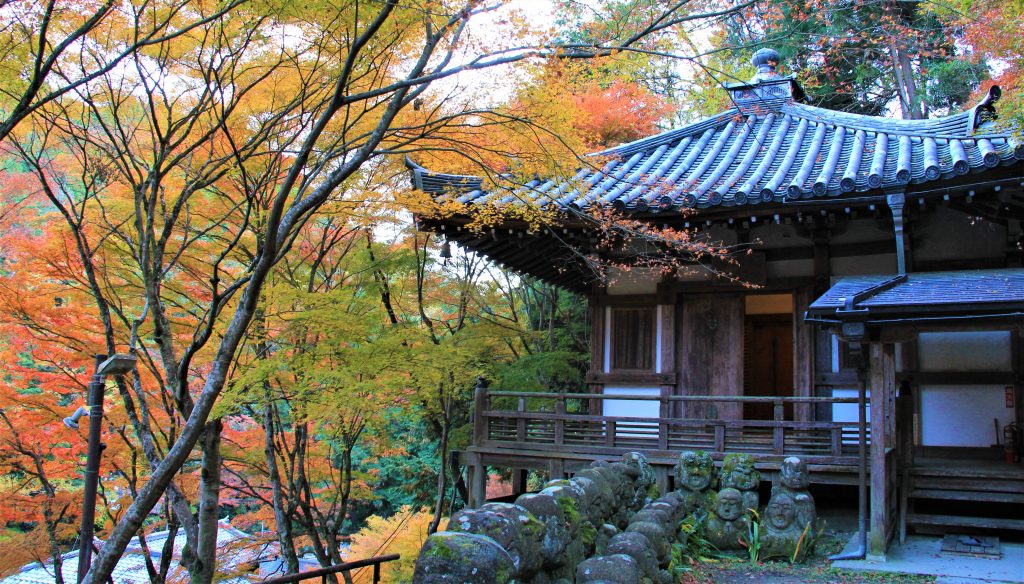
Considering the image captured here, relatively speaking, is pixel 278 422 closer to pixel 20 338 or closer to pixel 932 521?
pixel 20 338

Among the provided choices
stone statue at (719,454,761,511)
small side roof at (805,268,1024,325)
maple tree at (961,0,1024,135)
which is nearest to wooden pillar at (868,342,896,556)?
small side roof at (805,268,1024,325)

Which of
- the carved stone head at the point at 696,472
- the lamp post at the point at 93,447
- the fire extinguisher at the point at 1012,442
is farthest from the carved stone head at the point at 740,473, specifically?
the lamp post at the point at 93,447

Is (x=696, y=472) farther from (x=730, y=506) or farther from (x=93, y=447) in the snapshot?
(x=93, y=447)

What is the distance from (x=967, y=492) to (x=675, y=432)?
11.4ft

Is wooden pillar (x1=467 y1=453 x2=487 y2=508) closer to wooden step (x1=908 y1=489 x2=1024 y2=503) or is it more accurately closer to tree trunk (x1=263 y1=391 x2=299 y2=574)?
tree trunk (x1=263 y1=391 x2=299 y2=574)

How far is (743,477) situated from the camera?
26.8 ft

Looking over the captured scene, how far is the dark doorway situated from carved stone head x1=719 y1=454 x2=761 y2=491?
4.74 meters

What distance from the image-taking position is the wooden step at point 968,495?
7848mm

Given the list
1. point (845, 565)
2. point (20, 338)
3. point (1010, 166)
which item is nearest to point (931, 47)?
point (1010, 166)

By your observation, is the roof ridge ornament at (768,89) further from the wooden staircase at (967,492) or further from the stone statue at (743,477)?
the stone statue at (743,477)

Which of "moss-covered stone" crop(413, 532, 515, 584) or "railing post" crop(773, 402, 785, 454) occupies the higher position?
"railing post" crop(773, 402, 785, 454)

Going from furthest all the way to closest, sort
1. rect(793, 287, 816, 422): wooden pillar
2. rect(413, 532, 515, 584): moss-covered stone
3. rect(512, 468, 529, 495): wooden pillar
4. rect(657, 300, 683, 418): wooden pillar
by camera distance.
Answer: rect(512, 468, 529, 495): wooden pillar
rect(657, 300, 683, 418): wooden pillar
rect(793, 287, 816, 422): wooden pillar
rect(413, 532, 515, 584): moss-covered stone

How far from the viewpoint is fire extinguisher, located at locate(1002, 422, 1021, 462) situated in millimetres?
8750

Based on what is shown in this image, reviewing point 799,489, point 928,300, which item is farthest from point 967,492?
point 928,300
